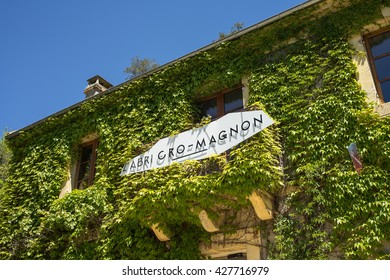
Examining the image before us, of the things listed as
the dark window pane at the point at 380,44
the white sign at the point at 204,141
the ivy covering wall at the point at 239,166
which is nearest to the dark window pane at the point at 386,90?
the ivy covering wall at the point at 239,166

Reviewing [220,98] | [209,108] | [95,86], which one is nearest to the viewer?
[220,98]

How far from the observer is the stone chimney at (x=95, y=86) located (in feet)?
40.0

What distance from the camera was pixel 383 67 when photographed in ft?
24.4

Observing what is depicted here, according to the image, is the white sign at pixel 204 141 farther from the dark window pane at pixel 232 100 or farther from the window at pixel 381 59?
the window at pixel 381 59

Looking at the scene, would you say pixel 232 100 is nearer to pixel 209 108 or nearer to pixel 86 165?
pixel 209 108

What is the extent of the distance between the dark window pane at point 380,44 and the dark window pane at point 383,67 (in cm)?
17

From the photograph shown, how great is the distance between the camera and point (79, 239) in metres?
9.16

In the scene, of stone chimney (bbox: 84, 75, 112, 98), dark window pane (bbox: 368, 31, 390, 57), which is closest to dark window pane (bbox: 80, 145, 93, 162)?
stone chimney (bbox: 84, 75, 112, 98)

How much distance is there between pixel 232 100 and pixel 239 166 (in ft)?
9.18

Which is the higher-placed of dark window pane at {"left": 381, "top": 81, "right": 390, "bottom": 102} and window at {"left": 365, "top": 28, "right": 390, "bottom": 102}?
window at {"left": 365, "top": 28, "right": 390, "bottom": 102}

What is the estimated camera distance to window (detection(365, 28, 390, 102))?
7.23 metres

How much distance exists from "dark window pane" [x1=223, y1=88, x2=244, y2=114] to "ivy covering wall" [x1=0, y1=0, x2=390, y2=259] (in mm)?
242

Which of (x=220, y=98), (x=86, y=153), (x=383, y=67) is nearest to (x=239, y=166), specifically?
(x=220, y=98)

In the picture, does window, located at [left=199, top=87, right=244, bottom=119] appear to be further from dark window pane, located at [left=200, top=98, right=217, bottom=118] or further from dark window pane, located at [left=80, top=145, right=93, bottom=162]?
dark window pane, located at [left=80, top=145, right=93, bottom=162]
